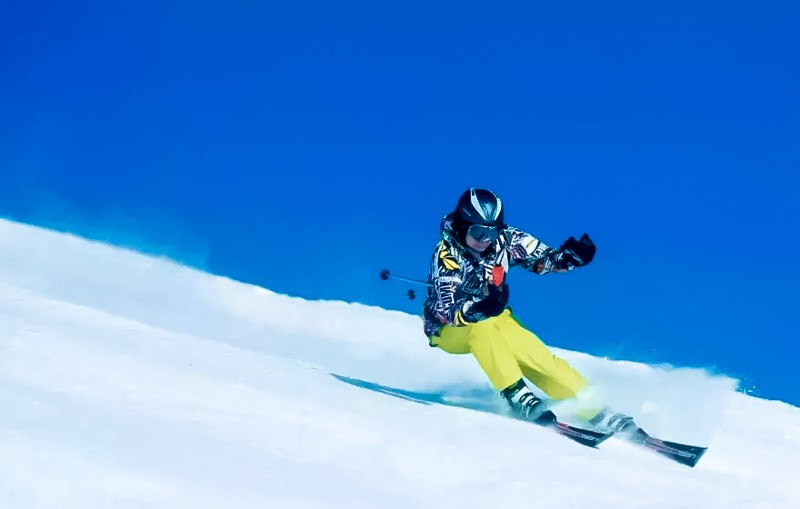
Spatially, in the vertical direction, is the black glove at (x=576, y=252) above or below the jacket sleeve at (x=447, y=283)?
above

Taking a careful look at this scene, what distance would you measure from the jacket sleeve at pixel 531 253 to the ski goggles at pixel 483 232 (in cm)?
53

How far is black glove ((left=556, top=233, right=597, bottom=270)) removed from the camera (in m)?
5.60

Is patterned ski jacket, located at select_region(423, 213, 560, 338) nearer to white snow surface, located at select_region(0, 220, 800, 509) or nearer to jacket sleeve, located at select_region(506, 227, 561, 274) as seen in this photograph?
jacket sleeve, located at select_region(506, 227, 561, 274)

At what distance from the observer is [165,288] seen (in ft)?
32.7

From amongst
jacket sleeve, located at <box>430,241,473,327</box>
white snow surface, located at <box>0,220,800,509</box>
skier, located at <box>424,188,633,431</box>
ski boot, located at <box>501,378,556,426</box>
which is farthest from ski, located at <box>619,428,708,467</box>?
jacket sleeve, located at <box>430,241,473,327</box>

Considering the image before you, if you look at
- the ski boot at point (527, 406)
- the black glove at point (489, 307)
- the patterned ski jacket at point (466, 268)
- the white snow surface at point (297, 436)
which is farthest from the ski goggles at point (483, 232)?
the white snow surface at point (297, 436)

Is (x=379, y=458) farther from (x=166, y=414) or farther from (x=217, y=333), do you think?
(x=217, y=333)

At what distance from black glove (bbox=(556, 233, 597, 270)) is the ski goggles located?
0.64 m

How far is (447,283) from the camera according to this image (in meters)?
5.32

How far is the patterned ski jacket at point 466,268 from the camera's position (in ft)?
17.4

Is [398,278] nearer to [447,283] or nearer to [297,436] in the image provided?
[447,283]

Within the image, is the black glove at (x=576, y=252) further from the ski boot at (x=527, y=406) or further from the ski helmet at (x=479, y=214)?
the ski boot at (x=527, y=406)

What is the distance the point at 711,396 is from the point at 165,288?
6.68 m

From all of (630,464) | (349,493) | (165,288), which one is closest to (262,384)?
(349,493)
